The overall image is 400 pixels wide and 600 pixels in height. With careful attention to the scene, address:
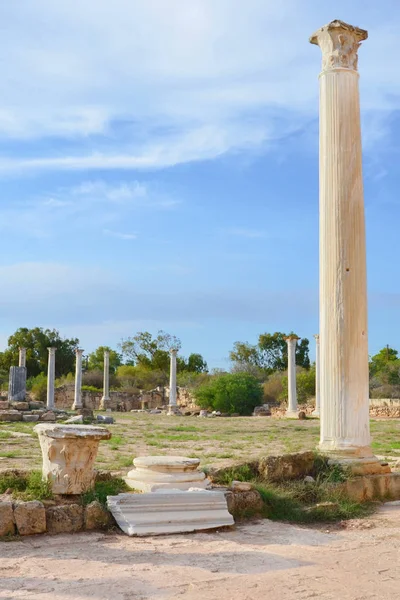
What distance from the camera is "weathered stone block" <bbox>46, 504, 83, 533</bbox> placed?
20.4 ft

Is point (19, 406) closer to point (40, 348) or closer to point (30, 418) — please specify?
point (30, 418)

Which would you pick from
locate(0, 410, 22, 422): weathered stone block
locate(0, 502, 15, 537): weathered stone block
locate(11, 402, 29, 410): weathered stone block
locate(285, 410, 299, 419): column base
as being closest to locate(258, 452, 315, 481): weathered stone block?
locate(0, 502, 15, 537): weathered stone block

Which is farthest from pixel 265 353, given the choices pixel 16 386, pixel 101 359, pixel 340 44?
pixel 340 44

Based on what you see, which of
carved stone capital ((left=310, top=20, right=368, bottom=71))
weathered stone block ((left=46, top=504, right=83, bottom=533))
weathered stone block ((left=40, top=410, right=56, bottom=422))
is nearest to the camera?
weathered stone block ((left=46, top=504, right=83, bottom=533))

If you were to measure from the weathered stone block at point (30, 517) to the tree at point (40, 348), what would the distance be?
55543mm

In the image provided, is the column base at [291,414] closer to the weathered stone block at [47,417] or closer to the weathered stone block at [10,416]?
the weathered stone block at [47,417]

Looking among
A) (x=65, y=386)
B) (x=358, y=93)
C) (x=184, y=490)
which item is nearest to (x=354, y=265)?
(x=358, y=93)

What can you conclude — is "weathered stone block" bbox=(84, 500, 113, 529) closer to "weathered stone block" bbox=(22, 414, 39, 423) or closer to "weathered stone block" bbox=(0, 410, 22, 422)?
"weathered stone block" bbox=(0, 410, 22, 422)

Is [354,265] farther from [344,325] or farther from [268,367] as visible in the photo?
[268,367]

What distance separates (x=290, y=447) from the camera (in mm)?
14750

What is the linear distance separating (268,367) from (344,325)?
184 ft

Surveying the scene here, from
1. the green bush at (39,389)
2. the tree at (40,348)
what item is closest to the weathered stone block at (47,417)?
the green bush at (39,389)

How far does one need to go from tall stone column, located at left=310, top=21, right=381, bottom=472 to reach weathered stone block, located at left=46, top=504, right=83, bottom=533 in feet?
12.0

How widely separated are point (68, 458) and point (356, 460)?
3811 millimetres
